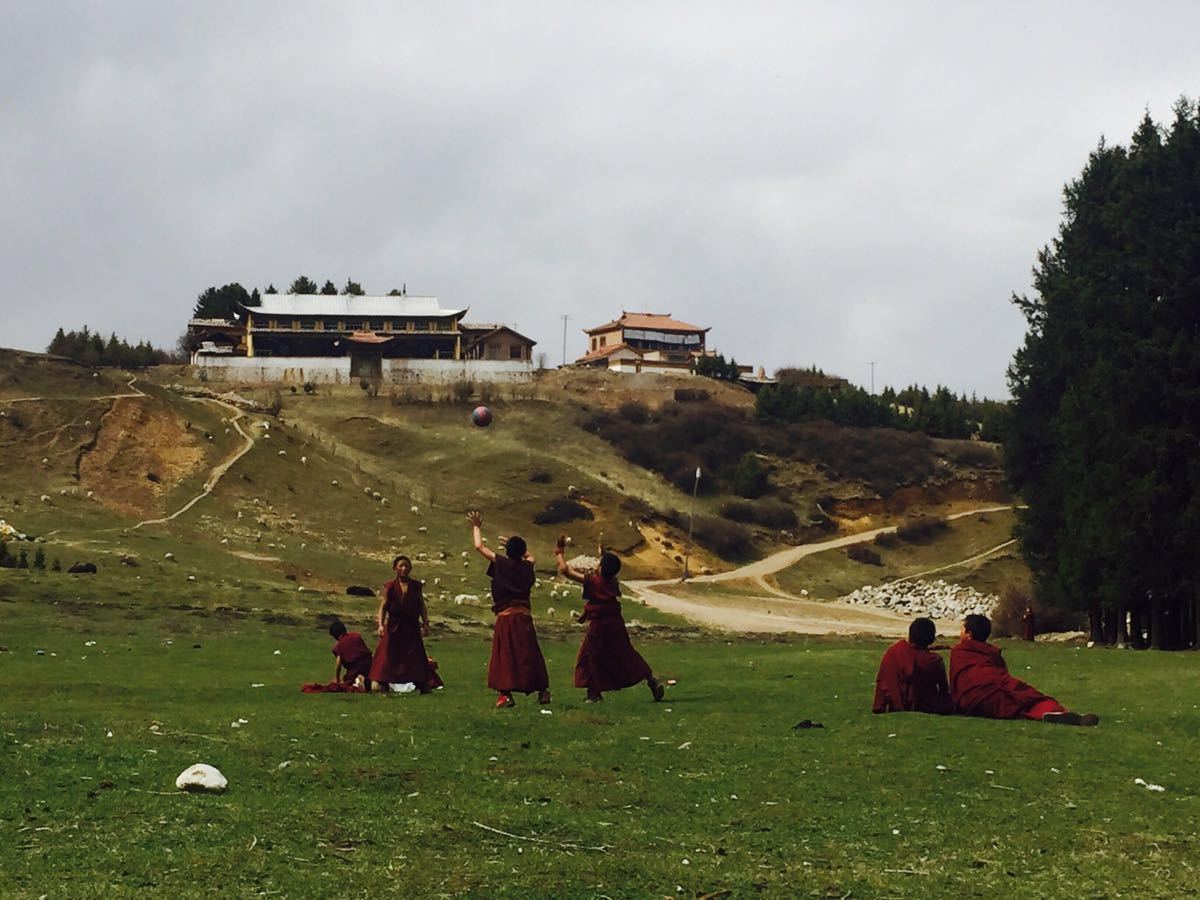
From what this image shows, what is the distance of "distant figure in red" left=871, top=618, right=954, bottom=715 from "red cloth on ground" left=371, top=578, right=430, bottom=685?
20.5ft

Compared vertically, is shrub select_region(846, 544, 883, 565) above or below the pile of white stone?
above

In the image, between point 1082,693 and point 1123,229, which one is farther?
point 1123,229

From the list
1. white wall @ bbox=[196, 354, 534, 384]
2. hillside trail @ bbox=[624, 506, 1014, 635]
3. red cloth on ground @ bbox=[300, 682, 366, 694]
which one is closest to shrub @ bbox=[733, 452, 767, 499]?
hillside trail @ bbox=[624, 506, 1014, 635]

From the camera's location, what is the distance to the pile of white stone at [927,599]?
7019 cm

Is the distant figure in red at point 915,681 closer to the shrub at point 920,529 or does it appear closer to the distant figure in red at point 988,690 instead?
the distant figure in red at point 988,690

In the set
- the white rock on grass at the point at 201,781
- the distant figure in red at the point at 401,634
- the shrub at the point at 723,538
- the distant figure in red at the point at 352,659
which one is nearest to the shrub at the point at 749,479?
the shrub at the point at 723,538

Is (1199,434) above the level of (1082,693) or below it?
above

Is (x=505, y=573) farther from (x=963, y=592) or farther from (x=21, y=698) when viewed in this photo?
(x=963, y=592)

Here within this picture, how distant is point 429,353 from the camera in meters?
126

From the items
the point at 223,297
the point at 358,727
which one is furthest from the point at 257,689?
the point at 223,297

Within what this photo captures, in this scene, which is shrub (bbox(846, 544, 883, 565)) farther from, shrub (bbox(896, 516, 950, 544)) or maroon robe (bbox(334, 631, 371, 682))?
maroon robe (bbox(334, 631, 371, 682))

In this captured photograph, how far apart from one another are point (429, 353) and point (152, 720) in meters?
112

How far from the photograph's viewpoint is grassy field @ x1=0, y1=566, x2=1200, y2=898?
8484 millimetres

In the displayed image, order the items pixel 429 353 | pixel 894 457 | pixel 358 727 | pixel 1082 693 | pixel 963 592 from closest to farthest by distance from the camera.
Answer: pixel 358 727
pixel 1082 693
pixel 963 592
pixel 894 457
pixel 429 353
